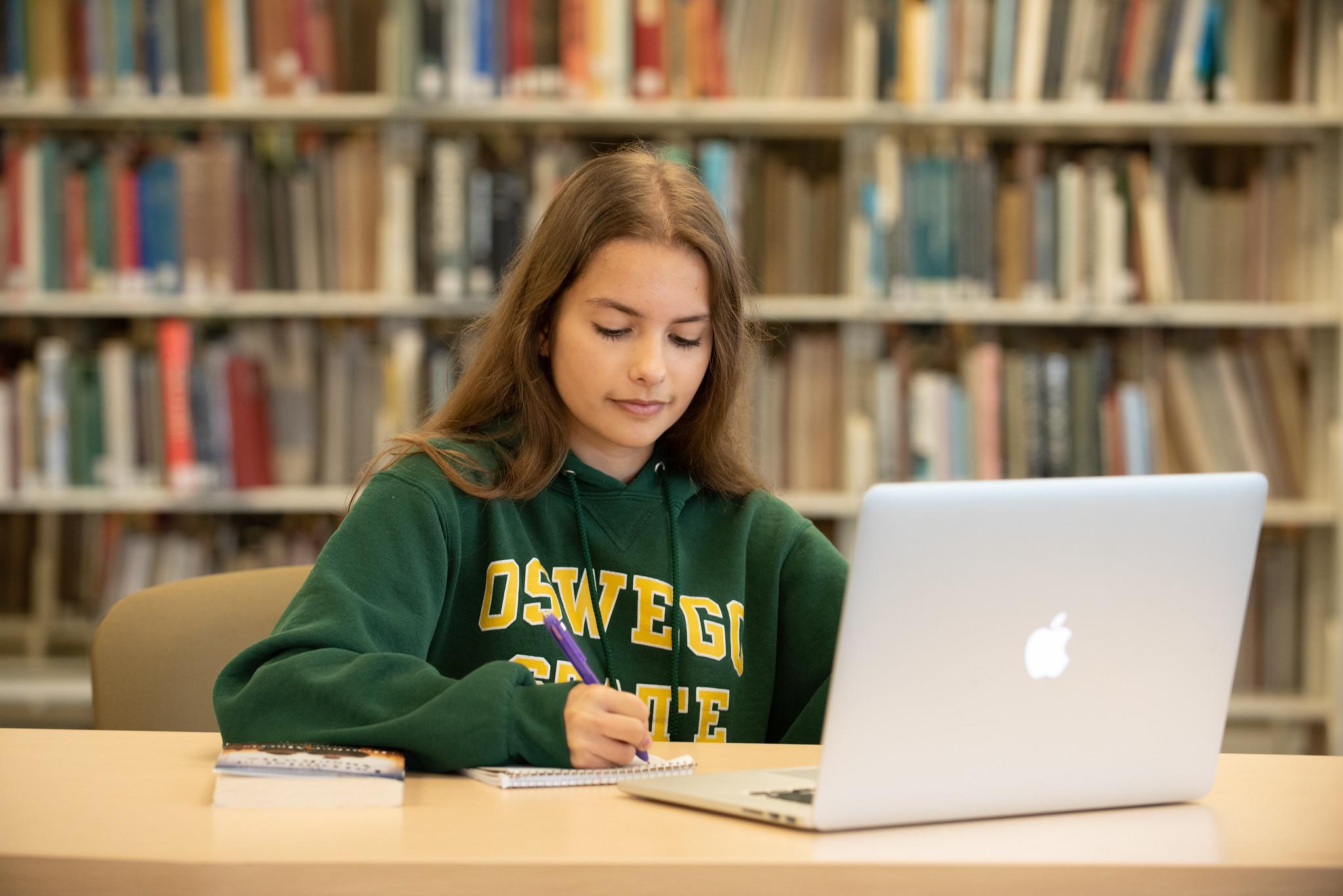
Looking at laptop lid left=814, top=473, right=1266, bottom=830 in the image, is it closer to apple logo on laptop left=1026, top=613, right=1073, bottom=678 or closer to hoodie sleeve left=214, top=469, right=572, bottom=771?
apple logo on laptop left=1026, top=613, right=1073, bottom=678

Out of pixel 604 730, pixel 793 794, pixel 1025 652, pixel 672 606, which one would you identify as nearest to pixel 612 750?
pixel 604 730

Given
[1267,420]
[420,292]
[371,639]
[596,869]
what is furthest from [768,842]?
[1267,420]

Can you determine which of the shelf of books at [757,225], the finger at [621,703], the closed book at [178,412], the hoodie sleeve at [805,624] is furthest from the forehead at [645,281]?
the closed book at [178,412]

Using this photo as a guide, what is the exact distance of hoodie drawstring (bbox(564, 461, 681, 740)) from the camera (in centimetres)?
138

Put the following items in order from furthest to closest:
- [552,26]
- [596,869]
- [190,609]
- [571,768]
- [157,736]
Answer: [552,26] → [190,609] → [157,736] → [571,768] → [596,869]

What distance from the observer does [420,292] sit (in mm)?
2863

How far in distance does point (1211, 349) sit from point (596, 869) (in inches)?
99.7

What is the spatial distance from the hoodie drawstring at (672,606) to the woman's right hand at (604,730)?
359 mm

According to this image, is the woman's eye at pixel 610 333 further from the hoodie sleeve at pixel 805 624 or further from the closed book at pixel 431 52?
the closed book at pixel 431 52

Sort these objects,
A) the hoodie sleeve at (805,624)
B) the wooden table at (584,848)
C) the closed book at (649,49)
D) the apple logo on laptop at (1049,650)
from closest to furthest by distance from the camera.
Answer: the wooden table at (584,848) → the apple logo on laptop at (1049,650) → the hoodie sleeve at (805,624) → the closed book at (649,49)

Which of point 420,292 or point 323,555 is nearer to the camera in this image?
point 323,555

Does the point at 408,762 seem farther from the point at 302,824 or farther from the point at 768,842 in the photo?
the point at 768,842

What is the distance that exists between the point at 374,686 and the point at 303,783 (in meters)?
0.16

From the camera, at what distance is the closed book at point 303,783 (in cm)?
89
